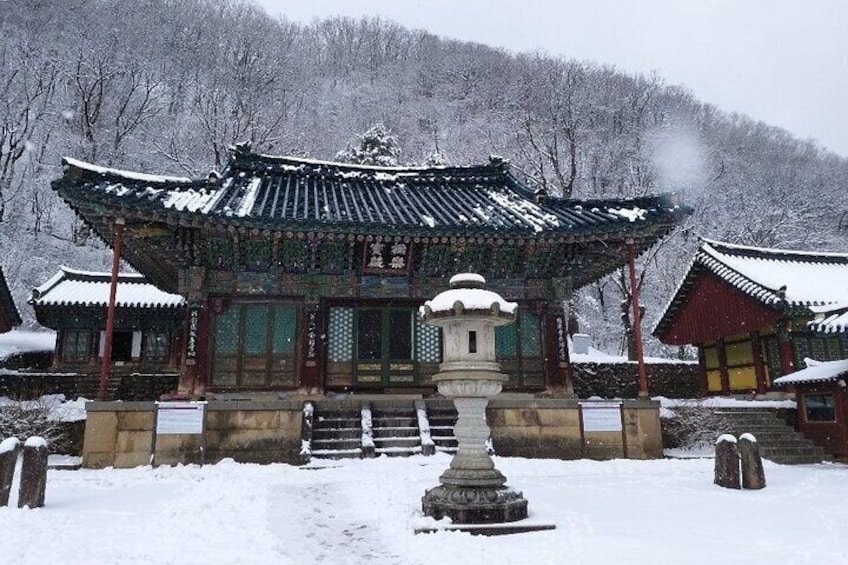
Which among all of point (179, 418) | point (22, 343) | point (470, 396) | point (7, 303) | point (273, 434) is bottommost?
point (273, 434)

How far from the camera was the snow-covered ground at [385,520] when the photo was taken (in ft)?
18.0

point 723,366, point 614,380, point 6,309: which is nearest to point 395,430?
point 614,380

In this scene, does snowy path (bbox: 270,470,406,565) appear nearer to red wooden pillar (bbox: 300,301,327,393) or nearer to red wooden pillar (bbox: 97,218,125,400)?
red wooden pillar (bbox: 97,218,125,400)

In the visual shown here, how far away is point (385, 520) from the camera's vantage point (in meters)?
7.01

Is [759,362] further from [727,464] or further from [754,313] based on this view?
[727,464]

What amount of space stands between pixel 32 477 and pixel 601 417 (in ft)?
36.3

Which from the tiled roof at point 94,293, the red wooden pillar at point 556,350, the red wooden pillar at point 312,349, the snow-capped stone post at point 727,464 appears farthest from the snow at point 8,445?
the tiled roof at point 94,293

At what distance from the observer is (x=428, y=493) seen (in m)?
7.23

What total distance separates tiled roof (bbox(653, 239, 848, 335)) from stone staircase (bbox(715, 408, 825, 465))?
5.90 metres

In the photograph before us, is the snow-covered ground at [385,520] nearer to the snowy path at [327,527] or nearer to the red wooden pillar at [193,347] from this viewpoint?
the snowy path at [327,527]

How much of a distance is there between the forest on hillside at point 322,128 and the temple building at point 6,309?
11515 millimetres

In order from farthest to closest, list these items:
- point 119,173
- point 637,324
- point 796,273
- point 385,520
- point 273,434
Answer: point 796,273 → point 637,324 → point 119,173 → point 273,434 → point 385,520

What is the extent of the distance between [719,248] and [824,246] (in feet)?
80.7

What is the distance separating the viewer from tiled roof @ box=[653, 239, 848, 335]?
20984 mm
